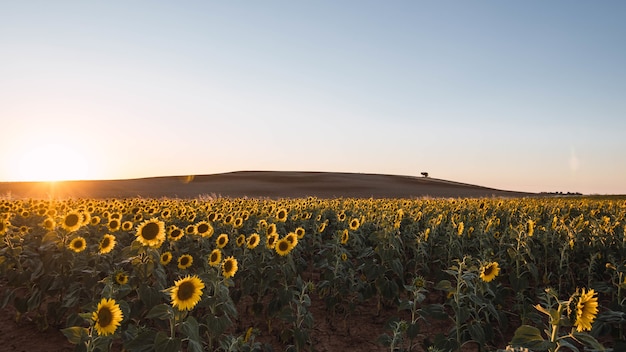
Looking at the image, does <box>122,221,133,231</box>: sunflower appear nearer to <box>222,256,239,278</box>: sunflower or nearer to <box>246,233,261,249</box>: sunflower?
<box>246,233,261,249</box>: sunflower

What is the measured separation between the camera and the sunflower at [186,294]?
3.74 metres

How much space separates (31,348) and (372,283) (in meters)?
4.94

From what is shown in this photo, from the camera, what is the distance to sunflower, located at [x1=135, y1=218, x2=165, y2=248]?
17.7 feet

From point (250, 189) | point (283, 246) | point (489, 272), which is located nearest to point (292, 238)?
point (283, 246)

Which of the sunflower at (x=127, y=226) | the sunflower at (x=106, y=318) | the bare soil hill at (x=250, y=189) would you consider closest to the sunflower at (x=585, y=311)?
the sunflower at (x=106, y=318)

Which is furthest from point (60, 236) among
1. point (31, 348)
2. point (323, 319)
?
point (323, 319)

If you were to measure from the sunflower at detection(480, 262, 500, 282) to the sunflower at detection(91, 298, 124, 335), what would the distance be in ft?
12.4

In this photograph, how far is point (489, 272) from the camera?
17.0 ft

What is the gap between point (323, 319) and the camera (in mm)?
7457

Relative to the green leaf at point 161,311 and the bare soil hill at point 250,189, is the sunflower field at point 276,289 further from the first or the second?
the bare soil hill at point 250,189

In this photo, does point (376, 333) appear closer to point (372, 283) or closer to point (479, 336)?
point (372, 283)

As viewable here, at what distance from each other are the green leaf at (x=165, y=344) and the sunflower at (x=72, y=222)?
12.6ft

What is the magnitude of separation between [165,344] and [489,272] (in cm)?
358

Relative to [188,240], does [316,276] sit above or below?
below
